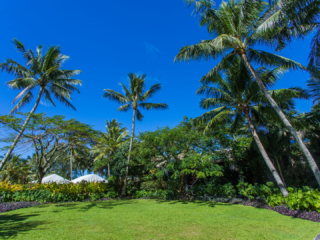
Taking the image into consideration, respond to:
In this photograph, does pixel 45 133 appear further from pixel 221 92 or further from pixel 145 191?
pixel 221 92

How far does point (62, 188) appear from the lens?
1158 cm

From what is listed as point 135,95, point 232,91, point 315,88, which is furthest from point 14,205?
point 315,88

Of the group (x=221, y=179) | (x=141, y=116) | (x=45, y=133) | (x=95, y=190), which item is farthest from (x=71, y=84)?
(x=221, y=179)

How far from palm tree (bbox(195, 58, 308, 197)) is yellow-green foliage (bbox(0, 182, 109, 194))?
901 cm

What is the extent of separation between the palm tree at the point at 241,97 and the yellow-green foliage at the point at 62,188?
9011 millimetres

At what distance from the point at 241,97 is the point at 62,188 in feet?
41.7

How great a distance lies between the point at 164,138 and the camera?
11.6 m

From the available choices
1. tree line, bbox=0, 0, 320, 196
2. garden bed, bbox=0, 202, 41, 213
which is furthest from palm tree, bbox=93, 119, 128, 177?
garden bed, bbox=0, 202, 41, 213

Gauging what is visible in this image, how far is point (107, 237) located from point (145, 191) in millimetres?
10101

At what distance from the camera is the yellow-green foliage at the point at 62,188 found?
1055 cm

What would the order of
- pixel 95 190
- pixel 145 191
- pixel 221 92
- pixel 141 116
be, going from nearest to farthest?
pixel 221 92
pixel 95 190
pixel 145 191
pixel 141 116

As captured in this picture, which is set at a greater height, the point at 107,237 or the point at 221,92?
the point at 221,92

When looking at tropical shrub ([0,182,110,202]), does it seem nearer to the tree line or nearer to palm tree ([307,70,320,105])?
the tree line

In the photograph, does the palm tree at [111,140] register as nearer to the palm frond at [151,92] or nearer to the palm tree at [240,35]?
the palm frond at [151,92]
